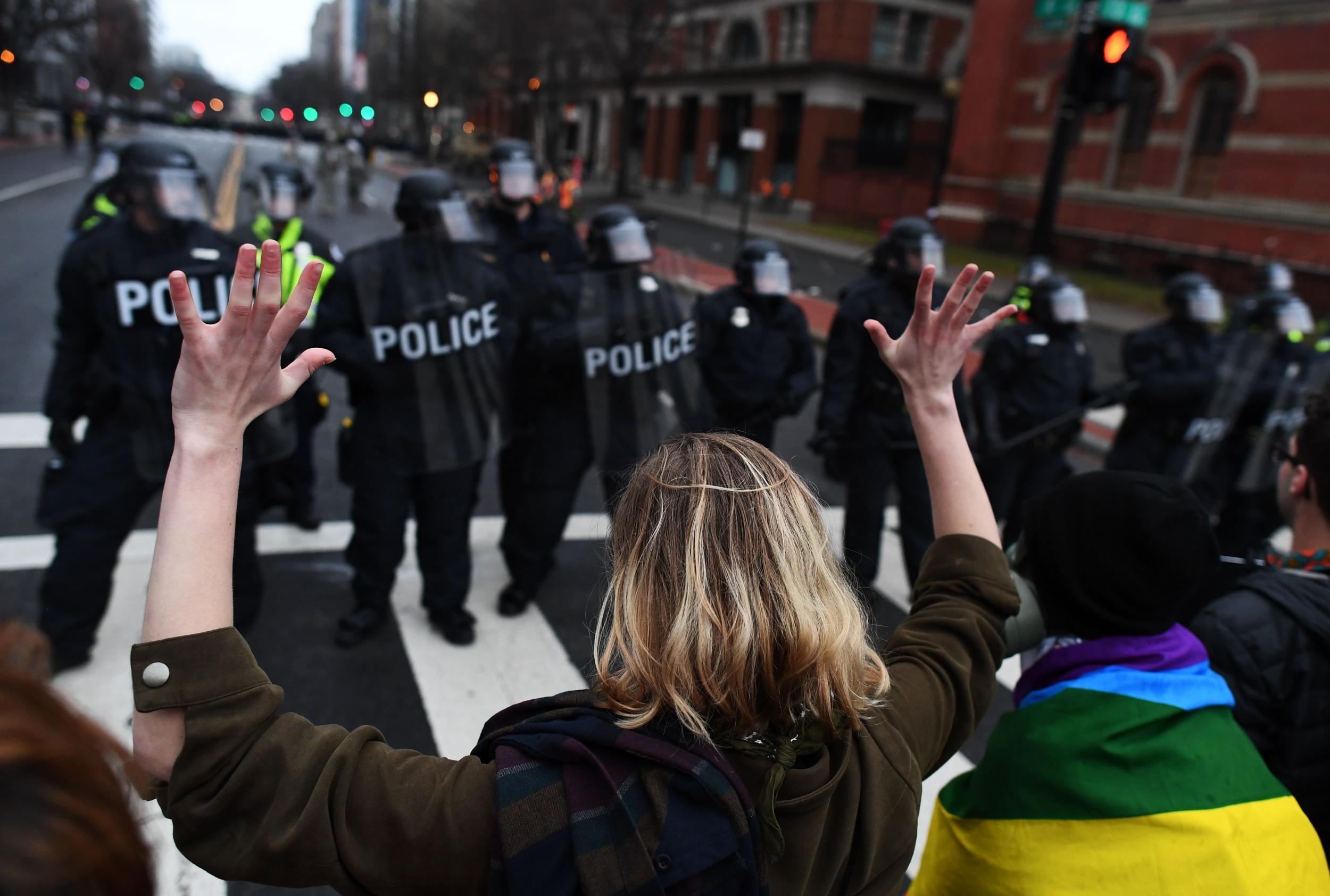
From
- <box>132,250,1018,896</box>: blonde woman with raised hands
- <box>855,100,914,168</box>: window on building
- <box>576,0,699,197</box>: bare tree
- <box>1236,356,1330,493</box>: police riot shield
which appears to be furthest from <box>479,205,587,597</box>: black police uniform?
<box>855,100,914,168</box>: window on building

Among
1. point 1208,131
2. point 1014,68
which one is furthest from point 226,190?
point 1208,131

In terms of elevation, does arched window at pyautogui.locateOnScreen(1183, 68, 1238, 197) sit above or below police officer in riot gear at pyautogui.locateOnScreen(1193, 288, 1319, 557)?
above

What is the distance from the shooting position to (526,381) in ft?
14.8

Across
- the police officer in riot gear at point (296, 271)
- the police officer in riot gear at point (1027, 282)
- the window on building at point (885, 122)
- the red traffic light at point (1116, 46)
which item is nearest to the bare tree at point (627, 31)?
the window on building at point (885, 122)

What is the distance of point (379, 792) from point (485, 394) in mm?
3126

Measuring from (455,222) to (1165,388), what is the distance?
4391 mm

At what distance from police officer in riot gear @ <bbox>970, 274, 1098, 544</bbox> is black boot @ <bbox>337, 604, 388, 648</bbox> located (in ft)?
11.4

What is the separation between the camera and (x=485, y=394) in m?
4.15

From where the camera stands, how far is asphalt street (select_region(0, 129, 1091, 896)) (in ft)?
11.8

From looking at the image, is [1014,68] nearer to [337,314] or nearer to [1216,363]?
[1216,363]

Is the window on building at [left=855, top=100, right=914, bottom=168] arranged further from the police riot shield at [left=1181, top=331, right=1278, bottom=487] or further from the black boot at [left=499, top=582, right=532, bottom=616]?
the black boot at [left=499, top=582, right=532, bottom=616]

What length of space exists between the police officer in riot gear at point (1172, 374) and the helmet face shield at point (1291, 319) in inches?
13.3

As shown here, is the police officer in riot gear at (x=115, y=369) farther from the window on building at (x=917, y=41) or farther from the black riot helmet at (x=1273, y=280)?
A: the window on building at (x=917, y=41)

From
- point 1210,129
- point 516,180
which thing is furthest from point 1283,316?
point 1210,129
